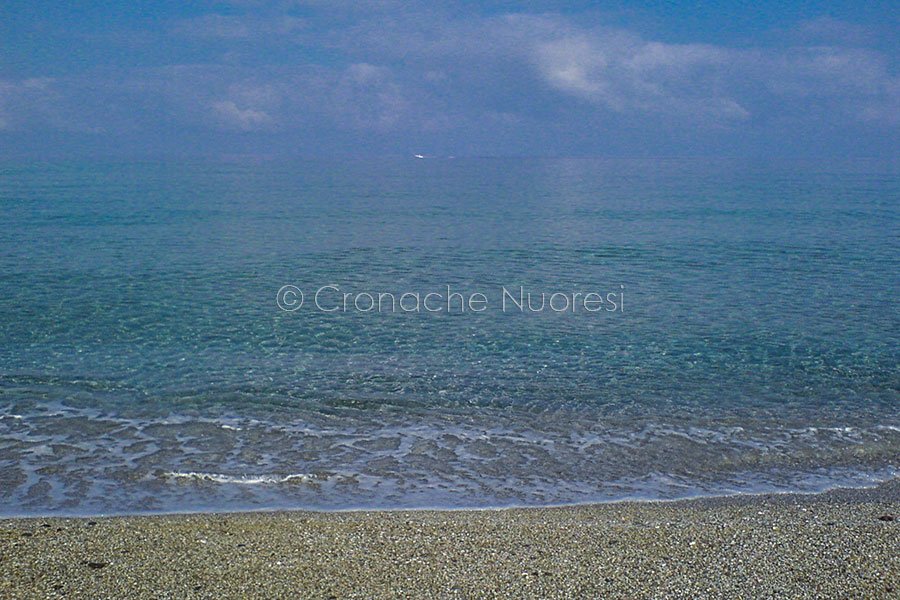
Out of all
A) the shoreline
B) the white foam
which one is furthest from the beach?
the white foam

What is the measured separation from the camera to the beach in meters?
7.30

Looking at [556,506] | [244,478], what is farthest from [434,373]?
[556,506]

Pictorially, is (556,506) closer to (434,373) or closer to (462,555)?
(462,555)

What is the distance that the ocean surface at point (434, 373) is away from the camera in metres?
11.4

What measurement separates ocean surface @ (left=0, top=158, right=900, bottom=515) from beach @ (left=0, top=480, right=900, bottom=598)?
116 cm

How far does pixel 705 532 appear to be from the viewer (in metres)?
8.76

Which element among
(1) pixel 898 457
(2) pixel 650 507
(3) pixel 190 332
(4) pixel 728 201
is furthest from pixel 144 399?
(4) pixel 728 201

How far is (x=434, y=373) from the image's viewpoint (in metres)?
16.5

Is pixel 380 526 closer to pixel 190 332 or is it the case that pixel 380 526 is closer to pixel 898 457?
pixel 898 457

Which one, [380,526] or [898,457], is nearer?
[380,526]

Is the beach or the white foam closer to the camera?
the beach

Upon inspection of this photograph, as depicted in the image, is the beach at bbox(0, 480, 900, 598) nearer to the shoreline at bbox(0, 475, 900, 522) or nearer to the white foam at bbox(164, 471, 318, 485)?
the shoreline at bbox(0, 475, 900, 522)

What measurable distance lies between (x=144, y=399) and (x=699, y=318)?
14436 millimetres

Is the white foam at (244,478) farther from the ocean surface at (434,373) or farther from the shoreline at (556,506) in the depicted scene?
the shoreline at (556,506)
